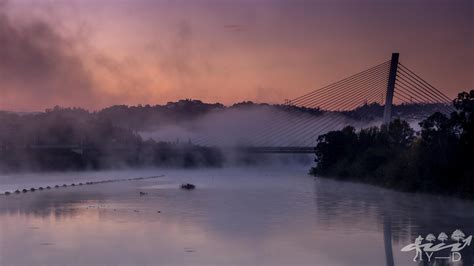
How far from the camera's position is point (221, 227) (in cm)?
2256

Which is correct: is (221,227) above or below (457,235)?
above

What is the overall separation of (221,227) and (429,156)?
15394mm

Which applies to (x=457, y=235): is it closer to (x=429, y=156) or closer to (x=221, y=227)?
(x=221, y=227)

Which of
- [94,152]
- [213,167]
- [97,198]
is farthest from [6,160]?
[97,198]

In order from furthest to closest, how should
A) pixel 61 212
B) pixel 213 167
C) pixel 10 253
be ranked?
1. pixel 213 167
2. pixel 61 212
3. pixel 10 253

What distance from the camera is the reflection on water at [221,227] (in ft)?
57.7

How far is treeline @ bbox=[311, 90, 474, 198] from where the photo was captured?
Result: 3391 cm

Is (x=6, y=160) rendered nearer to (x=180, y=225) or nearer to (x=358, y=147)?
(x=358, y=147)

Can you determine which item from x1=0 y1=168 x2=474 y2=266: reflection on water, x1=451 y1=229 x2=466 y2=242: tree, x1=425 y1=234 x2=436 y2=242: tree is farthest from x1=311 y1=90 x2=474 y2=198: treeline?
x1=425 y1=234 x2=436 y2=242: tree

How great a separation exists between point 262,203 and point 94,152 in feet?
153

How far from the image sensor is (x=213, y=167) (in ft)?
270
